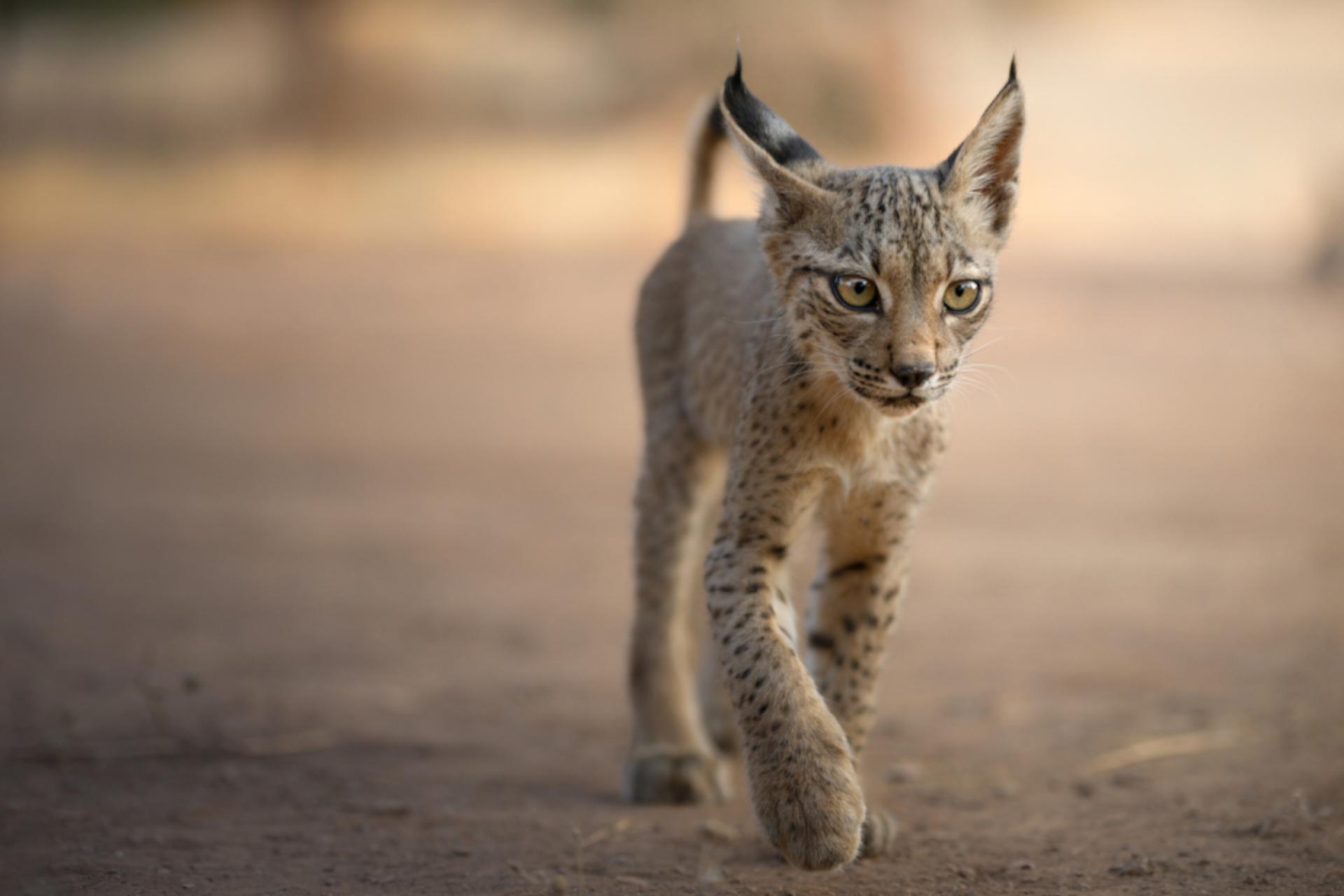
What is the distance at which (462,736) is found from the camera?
6.32 metres

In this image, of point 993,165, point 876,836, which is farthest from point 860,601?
point 993,165

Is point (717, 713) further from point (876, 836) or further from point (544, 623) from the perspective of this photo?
point (544, 623)

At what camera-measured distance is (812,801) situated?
3.80 metres

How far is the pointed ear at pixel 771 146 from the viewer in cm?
426

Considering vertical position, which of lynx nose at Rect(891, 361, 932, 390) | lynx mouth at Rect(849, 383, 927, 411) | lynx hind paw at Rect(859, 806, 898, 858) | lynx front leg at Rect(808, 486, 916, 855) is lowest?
lynx hind paw at Rect(859, 806, 898, 858)

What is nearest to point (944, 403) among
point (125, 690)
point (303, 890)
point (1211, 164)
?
point (303, 890)

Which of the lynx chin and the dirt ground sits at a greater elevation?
the lynx chin

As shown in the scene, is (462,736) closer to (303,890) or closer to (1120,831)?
(303,890)

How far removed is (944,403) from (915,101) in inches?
980

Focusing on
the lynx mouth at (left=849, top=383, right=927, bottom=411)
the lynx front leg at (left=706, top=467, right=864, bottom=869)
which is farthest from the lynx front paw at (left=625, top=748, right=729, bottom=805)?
the lynx mouth at (left=849, top=383, right=927, bottom=411)

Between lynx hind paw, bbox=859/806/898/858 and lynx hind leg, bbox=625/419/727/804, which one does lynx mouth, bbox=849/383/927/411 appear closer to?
lynx hind paw, bbox=859/806/898/858

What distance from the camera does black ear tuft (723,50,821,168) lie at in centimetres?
442

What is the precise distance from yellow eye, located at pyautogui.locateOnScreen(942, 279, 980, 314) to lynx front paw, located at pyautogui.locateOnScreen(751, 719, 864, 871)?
130 cm

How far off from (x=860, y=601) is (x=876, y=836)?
76 cm
